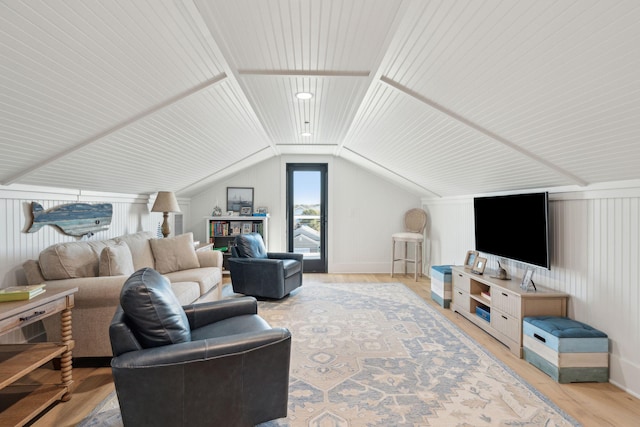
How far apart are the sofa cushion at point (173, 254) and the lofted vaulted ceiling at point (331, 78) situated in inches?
36.2

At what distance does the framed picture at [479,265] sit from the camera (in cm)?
371

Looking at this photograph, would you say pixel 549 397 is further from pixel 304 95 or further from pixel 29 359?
pixel 29 359

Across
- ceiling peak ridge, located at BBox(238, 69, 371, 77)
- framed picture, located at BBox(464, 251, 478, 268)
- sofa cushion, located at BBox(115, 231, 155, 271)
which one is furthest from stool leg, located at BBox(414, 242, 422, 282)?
sofa cushion, located at BBox(115, 231, 155, 271)

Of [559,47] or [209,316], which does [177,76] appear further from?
[559,47]

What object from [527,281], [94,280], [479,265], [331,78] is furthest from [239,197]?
[527,281]

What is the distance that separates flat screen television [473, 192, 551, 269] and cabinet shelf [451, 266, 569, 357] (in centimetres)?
28

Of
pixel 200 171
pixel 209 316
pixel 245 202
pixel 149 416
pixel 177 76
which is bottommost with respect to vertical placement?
pixel 149 416

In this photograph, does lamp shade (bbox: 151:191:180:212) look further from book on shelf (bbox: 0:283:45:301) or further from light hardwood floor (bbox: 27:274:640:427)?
book on shelf (bbox: 0:283:45:301)

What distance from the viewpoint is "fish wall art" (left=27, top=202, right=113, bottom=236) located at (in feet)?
9.43

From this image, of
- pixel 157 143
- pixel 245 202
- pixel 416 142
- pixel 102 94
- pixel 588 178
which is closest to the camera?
pixel 102 94

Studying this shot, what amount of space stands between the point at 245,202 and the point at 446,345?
448 cm

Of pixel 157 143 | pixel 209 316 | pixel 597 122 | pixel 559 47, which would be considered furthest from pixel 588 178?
pixel 157 143

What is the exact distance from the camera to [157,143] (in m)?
3.28

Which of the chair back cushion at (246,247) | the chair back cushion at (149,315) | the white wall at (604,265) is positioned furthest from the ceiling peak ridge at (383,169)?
the chair back cushion at (149,315)
